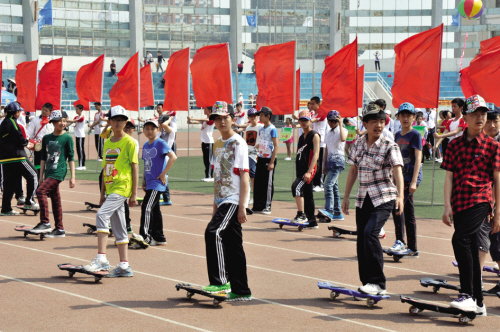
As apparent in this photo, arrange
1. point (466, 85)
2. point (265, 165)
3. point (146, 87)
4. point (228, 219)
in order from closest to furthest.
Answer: point (228, 219) < point (466, 85) < point (265, 165) < point (146, 87)

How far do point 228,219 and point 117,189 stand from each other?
177 centimetres

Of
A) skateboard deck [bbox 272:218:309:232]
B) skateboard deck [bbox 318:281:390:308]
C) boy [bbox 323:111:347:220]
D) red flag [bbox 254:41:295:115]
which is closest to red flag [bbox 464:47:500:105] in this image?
boy [bbox 323:111:347:220]

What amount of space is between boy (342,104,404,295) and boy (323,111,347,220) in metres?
5.13

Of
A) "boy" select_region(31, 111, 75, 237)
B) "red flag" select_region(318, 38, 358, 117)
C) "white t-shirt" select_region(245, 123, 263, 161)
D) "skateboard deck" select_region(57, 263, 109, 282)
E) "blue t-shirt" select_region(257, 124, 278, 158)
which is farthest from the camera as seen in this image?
"red flag" select_region(318, 38, 358, 117)

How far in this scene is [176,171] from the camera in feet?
69.0

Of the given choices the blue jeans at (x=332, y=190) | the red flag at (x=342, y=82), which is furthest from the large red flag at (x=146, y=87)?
the blue jeans at (x=332, y=190)

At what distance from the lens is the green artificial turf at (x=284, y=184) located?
547 inches

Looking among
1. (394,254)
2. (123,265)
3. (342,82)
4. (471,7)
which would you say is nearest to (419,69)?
(342,82)

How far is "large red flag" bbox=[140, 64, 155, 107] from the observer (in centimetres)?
1984

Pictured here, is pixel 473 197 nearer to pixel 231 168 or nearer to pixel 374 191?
pixel 374 191

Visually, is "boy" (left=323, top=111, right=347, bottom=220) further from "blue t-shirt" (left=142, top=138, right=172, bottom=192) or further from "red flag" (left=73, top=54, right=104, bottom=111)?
"red flag" (left=73, top=54, right=104, bottom=111)

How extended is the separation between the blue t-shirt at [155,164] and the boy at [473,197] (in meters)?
4.84

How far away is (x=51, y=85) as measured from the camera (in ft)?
61.6

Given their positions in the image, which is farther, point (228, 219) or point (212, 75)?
point (212, 75)
